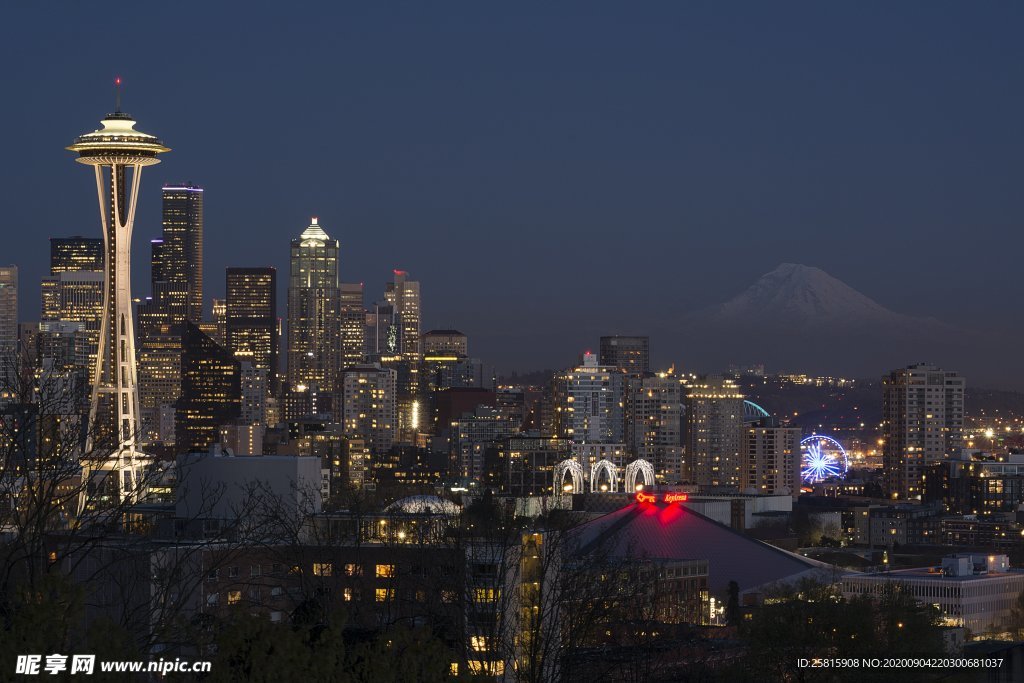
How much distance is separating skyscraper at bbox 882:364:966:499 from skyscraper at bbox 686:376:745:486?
1415 centimetres

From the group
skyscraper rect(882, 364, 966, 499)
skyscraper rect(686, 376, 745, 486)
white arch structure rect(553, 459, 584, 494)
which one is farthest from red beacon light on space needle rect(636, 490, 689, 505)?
skyscraper rect(686, 376, 745, 486)

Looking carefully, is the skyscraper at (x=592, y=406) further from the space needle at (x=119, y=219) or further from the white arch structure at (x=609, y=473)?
Result: the space needle at (x=119, y=219)

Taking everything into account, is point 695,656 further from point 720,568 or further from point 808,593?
point 720,568

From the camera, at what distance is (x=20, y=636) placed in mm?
14438

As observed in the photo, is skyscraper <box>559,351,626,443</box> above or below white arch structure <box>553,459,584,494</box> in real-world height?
above

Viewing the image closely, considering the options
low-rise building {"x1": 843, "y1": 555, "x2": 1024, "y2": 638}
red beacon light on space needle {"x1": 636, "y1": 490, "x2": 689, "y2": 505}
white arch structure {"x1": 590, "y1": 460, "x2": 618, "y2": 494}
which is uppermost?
white arch structure {"x1": 590, "y1": 460, "x2": 618, "y2": 494}

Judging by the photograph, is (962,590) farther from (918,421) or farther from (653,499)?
(918,421)

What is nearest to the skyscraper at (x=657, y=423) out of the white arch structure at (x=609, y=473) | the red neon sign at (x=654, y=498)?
the white arch structure at (x=609, y=473)

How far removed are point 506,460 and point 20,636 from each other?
137 m

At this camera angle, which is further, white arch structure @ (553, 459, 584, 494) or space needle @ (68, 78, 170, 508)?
white arch structure @ (553, 459, 584, 494)

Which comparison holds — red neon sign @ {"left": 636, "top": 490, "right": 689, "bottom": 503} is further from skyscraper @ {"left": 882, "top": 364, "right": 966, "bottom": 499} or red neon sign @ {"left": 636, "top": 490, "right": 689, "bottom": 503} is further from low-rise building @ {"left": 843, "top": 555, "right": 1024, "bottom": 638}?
skyscraper @ {"left": 882, "top": 364, "right": 966, "bottom": 499}

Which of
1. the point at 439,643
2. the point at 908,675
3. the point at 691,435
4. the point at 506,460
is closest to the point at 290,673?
the point at 439,643

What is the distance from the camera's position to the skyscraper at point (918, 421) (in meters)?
180

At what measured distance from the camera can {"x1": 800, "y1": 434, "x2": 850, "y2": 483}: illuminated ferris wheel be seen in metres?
183
